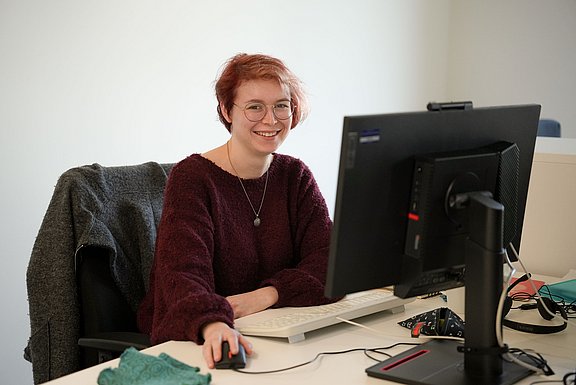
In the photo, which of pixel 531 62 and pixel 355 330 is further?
pixel 531 62

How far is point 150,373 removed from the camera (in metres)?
1.45

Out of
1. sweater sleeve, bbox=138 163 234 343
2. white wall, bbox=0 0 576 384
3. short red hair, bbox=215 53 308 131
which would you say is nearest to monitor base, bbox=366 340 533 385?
sweater sleeve, bbox=138 163 234 343

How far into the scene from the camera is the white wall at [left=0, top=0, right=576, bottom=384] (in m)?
2.80

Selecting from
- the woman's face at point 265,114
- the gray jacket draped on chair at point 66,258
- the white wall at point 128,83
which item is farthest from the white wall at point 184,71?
the woman's face at point 265,114

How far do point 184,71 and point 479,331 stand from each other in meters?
2.15

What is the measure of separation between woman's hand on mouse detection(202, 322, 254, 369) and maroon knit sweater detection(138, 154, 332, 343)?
0.21 ft

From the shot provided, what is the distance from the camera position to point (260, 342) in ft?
5.58

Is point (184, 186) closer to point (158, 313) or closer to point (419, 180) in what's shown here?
point (158, 313)

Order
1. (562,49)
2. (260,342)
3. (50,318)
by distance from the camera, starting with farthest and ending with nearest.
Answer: (562,49), (50,318), (260,342)

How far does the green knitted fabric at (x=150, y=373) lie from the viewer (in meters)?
1.43

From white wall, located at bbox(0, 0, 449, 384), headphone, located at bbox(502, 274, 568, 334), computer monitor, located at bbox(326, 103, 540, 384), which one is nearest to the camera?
computer monitor, located at bbox(326, 103, 540, 384)

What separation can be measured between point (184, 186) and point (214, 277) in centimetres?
23

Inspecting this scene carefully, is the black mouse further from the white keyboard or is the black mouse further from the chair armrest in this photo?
the chair armrest

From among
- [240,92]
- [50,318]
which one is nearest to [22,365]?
[50,318]
